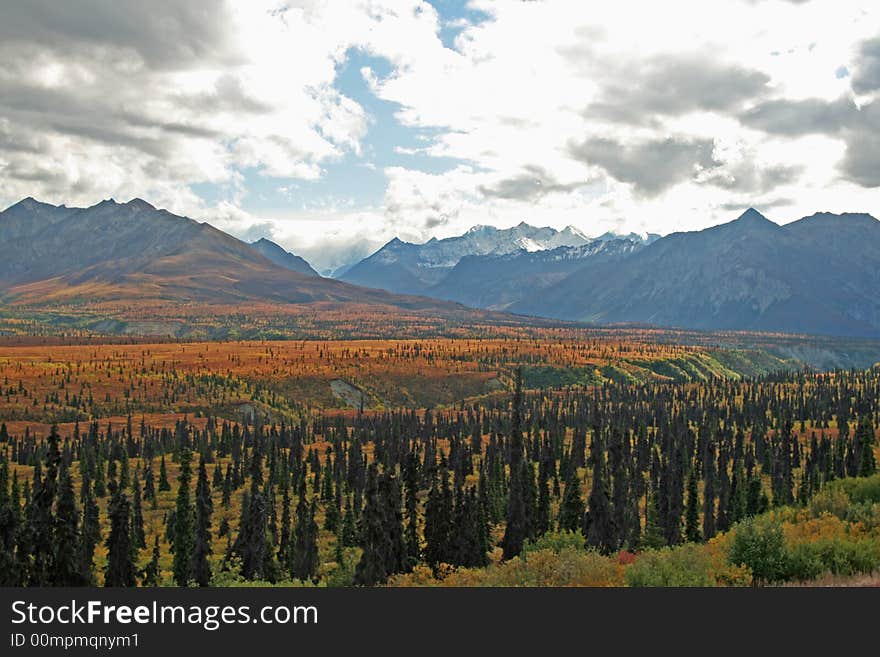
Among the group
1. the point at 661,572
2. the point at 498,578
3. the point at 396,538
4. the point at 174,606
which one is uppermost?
the point at 174,606

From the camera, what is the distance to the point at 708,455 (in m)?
127

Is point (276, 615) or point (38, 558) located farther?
point (38, 558)

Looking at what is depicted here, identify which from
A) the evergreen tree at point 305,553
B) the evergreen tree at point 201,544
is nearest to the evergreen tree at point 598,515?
the evergreen tree at point 305,553

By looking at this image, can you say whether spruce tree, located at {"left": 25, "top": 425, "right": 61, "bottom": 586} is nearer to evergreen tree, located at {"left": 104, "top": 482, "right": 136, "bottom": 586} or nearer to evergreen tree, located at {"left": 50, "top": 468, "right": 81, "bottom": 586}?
evergreen tree, located at {"left": 50, "top": 468, "right": 81, "bottom": 586}

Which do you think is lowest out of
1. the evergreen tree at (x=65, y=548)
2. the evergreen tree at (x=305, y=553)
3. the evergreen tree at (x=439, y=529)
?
the evergreen tree at (x=305, y=553)

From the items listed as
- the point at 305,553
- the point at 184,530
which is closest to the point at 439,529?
the point at 305,553

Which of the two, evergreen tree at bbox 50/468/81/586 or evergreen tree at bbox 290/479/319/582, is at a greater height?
evergreen tree at bbox 50/468/81/586

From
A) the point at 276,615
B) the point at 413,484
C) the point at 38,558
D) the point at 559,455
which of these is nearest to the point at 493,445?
the point at 559,455

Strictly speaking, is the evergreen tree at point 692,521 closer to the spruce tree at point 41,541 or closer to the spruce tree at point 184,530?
the spruce tree at point 184,530

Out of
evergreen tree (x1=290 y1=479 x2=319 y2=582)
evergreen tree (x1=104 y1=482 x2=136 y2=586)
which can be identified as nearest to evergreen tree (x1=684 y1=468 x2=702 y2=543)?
evergreen tree (x1=290 y1=479 x2=319 y2=582)

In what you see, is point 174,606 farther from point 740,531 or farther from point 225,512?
point 225,512

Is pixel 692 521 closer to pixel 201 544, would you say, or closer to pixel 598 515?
pixel 598 515

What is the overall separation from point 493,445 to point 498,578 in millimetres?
142580

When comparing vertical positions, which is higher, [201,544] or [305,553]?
[201,544]
